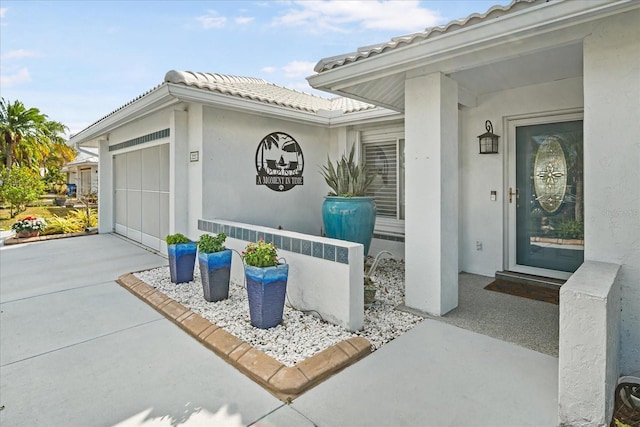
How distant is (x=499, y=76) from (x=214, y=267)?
4.63m

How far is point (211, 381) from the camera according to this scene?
2836 millimetres

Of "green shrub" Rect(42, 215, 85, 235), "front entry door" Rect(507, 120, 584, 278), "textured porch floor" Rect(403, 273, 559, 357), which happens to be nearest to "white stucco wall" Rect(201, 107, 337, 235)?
"textured porch floor" Rect(403, 273, 559, 357)

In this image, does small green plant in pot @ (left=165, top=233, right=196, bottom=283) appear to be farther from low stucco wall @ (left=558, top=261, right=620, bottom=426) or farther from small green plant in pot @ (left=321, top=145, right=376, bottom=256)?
low stucco wall @ (left=558, top=261, right=620, bottom=426)

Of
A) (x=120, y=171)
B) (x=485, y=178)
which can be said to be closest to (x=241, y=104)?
(x=485, y=178)

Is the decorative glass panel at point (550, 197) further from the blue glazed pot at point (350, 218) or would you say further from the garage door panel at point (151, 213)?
the garage door panel at point (151, 213)

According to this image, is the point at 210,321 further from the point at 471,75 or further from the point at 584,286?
the point at 471,75

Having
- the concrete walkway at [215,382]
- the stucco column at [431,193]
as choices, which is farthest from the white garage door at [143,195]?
the stucco column at [431,193]

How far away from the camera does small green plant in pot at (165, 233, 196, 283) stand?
5.29 meters

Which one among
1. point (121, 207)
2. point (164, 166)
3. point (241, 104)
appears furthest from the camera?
point (121, 207)

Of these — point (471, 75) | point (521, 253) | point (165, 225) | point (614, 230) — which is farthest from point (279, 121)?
point (614, 230)

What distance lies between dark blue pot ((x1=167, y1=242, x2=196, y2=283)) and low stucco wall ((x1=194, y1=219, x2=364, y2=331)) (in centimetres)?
141

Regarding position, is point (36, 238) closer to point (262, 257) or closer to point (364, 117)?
point (262, 257)

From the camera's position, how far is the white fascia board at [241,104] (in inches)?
206

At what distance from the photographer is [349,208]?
5.73m
